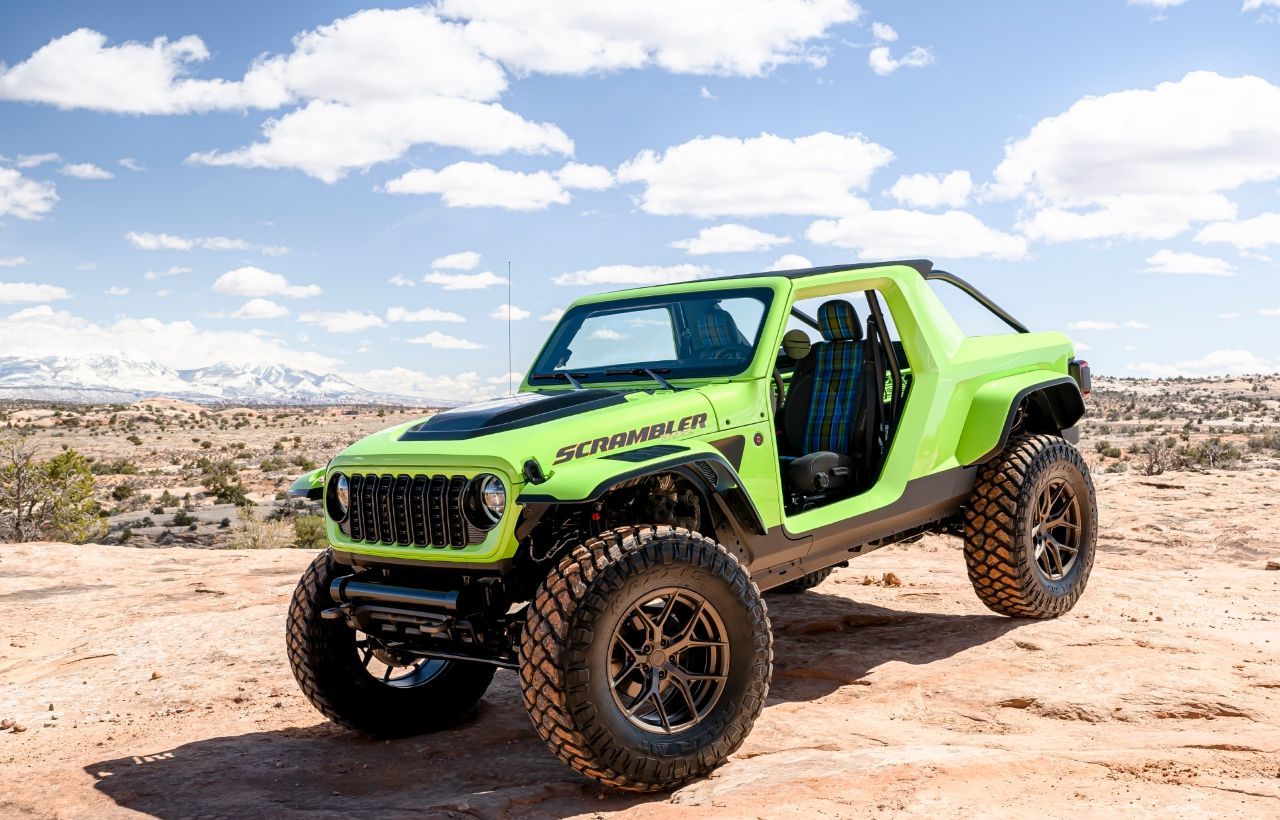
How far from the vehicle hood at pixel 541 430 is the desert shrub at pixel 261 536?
1198 centimetres

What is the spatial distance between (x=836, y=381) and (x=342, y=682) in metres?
3.37

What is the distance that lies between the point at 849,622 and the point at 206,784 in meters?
4.30

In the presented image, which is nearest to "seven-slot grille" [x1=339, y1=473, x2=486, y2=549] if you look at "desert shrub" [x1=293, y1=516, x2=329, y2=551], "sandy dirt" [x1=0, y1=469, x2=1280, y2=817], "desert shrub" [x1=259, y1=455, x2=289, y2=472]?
"sandy dirt" [x1=0, y1=469, x2=1280, y2=817]

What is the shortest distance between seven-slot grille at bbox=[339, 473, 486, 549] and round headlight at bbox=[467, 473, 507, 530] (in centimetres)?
4

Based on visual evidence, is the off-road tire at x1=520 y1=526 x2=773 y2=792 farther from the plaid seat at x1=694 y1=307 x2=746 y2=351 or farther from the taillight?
the taillight

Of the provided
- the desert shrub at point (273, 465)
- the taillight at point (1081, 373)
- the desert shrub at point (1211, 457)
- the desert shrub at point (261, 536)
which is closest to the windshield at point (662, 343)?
the taillight at point (1081, 373)

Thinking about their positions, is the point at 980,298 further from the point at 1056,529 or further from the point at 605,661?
the point at 605,661

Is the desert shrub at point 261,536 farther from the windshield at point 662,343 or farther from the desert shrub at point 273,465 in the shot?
the desert shrub at point 273,465

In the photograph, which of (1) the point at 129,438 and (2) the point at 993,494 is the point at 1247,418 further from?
(1) the point at 129,438

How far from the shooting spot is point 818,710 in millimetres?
5832

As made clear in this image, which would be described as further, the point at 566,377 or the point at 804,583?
the point at 804,583

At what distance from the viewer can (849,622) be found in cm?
783

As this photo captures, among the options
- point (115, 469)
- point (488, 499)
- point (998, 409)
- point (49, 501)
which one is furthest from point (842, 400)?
point (115, 469)

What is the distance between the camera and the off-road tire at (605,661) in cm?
453
